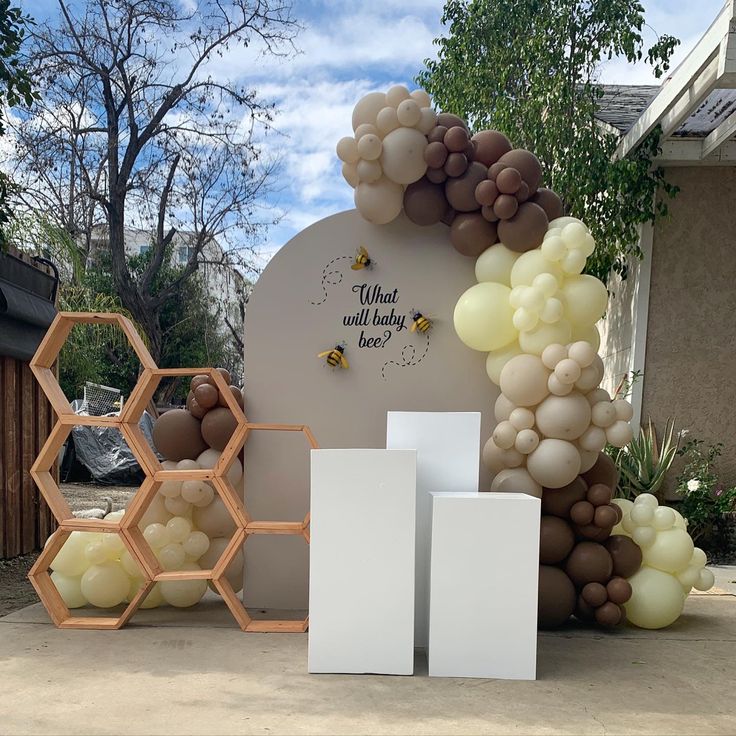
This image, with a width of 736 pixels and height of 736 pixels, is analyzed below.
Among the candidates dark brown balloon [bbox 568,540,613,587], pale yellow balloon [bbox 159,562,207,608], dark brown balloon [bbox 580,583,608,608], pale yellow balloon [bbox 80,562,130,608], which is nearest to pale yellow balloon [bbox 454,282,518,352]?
dark brown balloon [bbox 568,540,613,587]

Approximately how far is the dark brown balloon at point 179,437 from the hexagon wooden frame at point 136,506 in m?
0.40

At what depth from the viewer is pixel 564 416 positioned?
9.95 feet

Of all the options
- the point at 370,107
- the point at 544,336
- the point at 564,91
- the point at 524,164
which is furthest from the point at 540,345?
the point at 564,91

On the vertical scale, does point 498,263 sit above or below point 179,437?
above

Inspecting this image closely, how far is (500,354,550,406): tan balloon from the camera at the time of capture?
121 inches

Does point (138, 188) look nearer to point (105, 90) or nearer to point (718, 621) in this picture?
point (105, 90)

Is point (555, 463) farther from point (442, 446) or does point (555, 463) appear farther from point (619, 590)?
point (619, 590)

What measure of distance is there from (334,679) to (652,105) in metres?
4.15

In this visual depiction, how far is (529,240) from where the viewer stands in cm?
324

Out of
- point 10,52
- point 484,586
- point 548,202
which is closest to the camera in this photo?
point 484,586

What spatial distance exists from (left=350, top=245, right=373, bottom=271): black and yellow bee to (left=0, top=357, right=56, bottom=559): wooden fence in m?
2.31

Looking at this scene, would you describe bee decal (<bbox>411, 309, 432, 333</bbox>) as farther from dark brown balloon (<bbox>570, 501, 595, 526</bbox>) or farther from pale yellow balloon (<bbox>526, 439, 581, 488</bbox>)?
dark brown balloon (<bbox>570, 501, 595, 526</bbox>)

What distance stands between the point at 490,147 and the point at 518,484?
1521 mm

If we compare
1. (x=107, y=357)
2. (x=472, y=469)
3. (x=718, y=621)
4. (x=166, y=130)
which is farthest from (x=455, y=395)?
(x=107, y=357)
